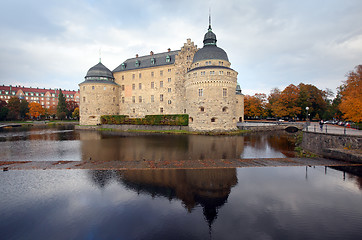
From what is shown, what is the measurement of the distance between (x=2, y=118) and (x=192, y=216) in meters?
85.6

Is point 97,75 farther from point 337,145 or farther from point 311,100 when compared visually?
point 311,100

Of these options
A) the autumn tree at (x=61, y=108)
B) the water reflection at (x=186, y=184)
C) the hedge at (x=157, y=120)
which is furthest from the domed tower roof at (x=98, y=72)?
the water reflection at (x=186, y=184)

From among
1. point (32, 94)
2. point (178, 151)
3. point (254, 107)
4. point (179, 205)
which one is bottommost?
point (179, 205)

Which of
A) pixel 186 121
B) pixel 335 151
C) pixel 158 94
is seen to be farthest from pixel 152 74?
pixel 335 151

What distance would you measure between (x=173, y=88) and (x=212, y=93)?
40.1ft

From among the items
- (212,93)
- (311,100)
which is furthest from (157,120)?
(311,100)

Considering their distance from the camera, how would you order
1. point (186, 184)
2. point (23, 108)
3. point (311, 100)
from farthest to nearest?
1. point (23, 108)
2. point (311, 100)
3. point (186, 184)

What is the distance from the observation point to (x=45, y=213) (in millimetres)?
5734

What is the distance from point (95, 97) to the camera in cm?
4056

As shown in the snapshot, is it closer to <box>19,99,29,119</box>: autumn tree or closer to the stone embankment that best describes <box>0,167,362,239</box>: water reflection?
the stone embankment

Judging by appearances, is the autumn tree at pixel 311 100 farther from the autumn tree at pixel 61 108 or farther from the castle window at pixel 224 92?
the autumn tree at pixel 61 108

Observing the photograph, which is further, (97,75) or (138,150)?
(97,75)

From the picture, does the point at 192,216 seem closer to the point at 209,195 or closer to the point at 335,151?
the point at 209,195

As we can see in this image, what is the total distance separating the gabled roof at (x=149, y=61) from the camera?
132 ft
